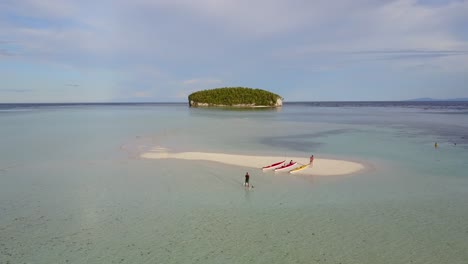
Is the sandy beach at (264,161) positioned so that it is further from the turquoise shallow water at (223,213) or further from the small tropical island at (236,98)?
the small tropical island at (236,98)

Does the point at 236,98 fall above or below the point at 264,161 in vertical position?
above

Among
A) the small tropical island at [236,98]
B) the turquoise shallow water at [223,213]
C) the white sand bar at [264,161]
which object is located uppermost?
the small tropical island at [236,98]

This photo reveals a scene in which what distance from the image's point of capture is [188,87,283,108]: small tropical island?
606ft

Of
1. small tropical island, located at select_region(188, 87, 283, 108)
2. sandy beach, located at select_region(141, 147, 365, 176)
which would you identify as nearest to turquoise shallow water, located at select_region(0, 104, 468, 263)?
sandy beach, located at select_region(141, 147, 365, 176)

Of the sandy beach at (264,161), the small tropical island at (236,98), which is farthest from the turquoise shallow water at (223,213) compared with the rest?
the small tropical island at (236,98)

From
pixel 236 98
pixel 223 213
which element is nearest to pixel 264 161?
pixel 223 213

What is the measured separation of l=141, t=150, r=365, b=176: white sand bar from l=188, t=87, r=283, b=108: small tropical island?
489 feet

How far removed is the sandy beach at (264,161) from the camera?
28266mm

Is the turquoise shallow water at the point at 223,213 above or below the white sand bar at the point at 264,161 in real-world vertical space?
below

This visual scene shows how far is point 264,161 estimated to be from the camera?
104ft

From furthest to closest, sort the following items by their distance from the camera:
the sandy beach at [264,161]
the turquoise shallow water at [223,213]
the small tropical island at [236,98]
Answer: the small tropical island at [236,98] → the sandy beach at [264,161] → the turquoise shallow water at [223,213]

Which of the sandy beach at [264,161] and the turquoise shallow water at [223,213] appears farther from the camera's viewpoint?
the sandy beach at [264,161]

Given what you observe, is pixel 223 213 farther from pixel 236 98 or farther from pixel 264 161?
pixel 236 98

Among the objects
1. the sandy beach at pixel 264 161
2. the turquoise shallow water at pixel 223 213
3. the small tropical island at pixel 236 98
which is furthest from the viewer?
the small tropical island at pixel 236 98
